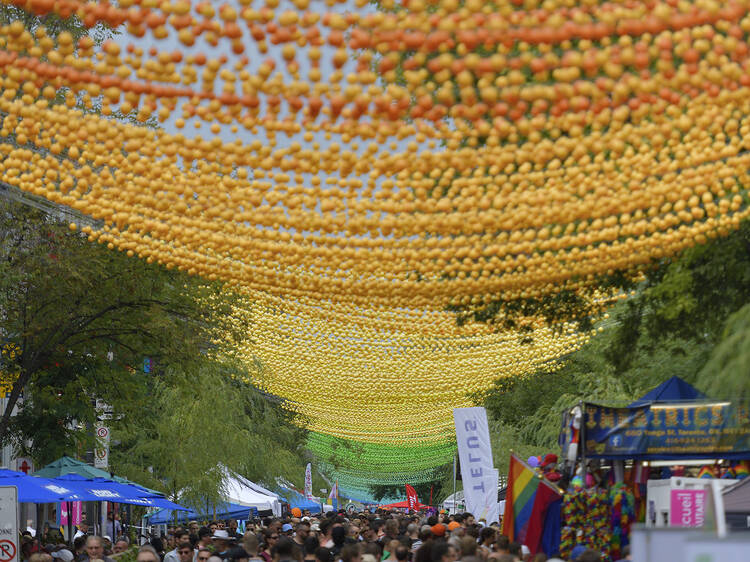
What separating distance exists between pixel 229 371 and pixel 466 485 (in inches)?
503

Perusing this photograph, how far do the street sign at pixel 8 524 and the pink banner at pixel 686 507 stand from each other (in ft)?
30.3

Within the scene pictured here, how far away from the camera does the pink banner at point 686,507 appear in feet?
37.3

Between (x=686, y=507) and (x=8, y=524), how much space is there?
9557 millimetres

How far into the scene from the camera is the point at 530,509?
1407cm

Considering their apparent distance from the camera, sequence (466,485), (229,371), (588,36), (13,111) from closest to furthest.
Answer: (588,36) → (13,111) → (466,485) → (229,371)

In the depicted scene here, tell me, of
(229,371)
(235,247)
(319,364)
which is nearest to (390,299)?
(235,247)

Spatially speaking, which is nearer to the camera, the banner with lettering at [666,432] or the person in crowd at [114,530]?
the banner with lettering at [666,432]

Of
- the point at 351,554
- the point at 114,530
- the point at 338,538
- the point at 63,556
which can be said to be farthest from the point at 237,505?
the point at 351,554

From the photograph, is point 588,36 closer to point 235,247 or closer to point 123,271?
point 235,247

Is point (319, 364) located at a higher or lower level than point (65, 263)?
lower

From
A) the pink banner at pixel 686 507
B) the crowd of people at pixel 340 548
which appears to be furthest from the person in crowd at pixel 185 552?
the pink banner at pixel 686 507

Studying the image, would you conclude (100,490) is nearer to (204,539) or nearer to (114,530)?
(204,539)

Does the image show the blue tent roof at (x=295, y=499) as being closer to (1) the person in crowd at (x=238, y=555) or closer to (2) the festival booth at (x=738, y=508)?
(1) the person in crowd at (x=238, y=555)

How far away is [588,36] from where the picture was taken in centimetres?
790
